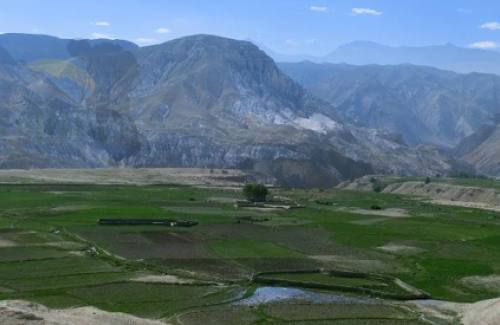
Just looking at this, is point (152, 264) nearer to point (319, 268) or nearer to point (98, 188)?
point (319, 268)

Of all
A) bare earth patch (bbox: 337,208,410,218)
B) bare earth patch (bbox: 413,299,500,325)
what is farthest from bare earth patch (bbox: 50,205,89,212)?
bare earth patch (bbox: 413,299,500,325)

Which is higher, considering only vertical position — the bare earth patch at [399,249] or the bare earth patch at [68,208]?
the bare earth patch at [399,249]

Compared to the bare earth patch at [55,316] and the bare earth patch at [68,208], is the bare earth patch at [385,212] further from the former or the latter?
the bare earth patch at [55,316]

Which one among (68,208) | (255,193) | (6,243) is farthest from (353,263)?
(255,193)

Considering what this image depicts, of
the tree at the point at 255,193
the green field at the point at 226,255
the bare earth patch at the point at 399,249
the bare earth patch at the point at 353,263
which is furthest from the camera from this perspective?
the tree at the point at 255,193

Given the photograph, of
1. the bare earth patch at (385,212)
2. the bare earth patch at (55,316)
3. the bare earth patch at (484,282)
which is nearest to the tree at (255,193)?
the bare earth patch at (385,212)

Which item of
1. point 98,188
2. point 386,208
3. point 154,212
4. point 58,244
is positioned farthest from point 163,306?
point 98,188
